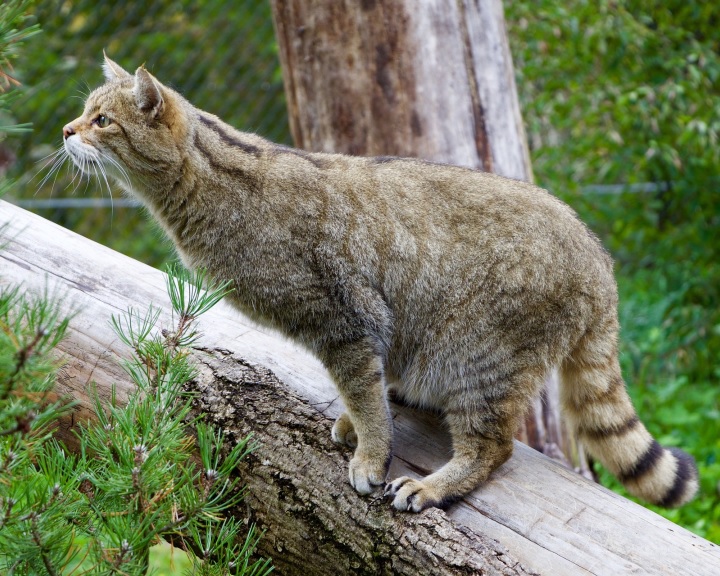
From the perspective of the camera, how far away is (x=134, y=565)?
5.71ft

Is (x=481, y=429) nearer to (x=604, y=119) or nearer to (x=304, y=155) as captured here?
(x=304, y=155)

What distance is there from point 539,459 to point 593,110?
3.62m

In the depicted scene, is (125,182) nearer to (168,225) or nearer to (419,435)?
(168,225)

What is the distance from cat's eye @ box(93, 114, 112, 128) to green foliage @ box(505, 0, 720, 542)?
136 inches

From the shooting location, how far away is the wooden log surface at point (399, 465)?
2.38 metres

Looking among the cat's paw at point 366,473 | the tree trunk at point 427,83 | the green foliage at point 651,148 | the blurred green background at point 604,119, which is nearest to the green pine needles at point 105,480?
the cat's paw at point 366,473

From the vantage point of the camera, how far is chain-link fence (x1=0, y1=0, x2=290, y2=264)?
6789 mm

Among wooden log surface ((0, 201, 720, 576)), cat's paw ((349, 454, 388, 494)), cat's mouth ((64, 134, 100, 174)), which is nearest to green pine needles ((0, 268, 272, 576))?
wooden log surface ((0, 201, 720, 576))

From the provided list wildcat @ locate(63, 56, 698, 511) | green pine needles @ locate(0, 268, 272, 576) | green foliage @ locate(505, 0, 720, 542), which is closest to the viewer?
green pine needles @ locate(0, 268, 272, 576)

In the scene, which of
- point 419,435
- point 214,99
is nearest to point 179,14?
point 214,99

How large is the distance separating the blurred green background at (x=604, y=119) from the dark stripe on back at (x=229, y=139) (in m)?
→ 1.84

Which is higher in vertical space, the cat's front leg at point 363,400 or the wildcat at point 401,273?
the wildcat at point 401,273

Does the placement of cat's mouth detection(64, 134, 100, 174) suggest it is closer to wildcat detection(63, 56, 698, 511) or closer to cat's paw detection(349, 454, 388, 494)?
wildcat detection(63, 56, 698, 511)

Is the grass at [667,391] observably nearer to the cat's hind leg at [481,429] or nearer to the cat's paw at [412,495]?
the cat's hind leg at [481,429]
